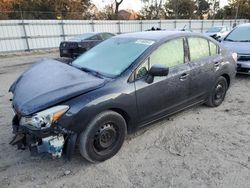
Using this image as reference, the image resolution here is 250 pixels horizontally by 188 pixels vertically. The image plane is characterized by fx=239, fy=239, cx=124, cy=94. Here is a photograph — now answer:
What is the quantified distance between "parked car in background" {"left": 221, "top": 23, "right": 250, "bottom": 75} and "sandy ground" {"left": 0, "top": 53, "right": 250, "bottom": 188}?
293 centimetres

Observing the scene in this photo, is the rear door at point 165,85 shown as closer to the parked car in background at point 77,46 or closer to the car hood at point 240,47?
the car hood at point 240,47

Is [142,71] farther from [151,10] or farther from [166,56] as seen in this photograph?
[151,10]

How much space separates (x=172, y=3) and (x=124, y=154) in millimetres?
40791

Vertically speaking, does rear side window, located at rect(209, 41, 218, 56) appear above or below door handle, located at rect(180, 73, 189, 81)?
above

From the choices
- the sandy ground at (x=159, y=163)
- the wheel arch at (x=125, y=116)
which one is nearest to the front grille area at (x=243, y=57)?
the sandy ground at (x=159, y=163)

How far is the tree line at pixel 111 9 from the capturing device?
70.9 feet

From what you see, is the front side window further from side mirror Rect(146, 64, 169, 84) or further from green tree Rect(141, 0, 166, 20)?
green tree Rect(141, 0, 166, 20)

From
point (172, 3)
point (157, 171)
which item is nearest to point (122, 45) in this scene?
→ point (157, 171)

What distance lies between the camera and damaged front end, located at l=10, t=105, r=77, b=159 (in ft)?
8.70

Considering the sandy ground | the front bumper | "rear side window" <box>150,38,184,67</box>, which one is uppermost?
"rear side window" <box>150,38,184,67</box>

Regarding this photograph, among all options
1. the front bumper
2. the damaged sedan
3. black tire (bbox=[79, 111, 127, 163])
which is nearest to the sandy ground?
black tire (bbox=[79, 111, 127, 163])

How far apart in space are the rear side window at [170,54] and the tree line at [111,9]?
18.3m

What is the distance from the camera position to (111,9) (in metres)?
32.8

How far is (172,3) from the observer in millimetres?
39969
